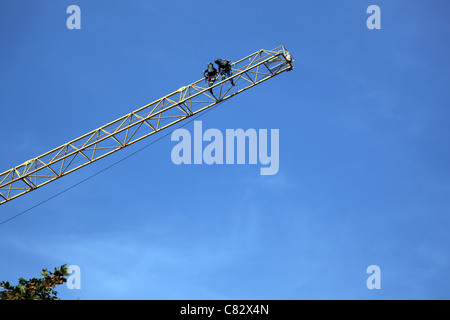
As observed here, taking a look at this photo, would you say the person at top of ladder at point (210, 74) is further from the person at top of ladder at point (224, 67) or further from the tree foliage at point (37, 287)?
the tree foliage at point (37, 287)

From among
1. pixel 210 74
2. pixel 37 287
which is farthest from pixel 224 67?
pixel 37 287

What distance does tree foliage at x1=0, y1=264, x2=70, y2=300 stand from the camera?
37.2 meters

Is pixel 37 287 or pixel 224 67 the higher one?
pixel 224 67

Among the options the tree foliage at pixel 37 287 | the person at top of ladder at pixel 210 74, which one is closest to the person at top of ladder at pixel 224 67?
the person at top of ladder at pixel 210 74

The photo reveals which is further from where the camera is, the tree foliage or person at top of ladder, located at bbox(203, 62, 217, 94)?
person at top of ladder, located at bbox(203, 62, 217, 94)

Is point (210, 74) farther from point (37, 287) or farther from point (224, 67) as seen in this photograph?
point (37, 287)

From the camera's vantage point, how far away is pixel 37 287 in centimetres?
3791

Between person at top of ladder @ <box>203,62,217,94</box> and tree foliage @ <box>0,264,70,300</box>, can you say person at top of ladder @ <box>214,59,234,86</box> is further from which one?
tree foliage @ <box>0,264,70,300</box>

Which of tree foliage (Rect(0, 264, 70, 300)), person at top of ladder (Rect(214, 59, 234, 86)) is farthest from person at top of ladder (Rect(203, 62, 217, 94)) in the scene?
tree foliage (Rect(0, 264, 70, 300))
